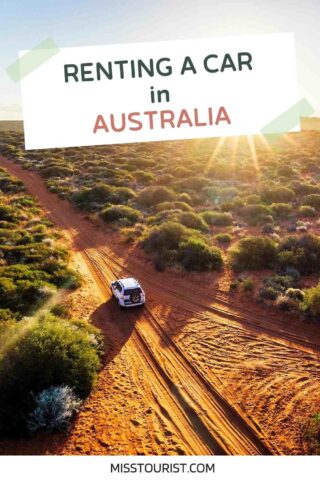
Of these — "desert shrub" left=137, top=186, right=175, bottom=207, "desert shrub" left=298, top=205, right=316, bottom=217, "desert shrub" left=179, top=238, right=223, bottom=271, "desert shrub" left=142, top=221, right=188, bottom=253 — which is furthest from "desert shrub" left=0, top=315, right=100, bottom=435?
"desert shrub" left=298, top=205, right=316, bottom=217

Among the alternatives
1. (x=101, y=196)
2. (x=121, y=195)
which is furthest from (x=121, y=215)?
(x=101, y=196)

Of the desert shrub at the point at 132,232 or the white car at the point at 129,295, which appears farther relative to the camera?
the desert shrub at the point at 132,232

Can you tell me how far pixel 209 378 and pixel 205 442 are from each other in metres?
2.70

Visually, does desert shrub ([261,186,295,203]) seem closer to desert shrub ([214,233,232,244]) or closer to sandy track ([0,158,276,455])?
desert shrub ([214,233,232,244])

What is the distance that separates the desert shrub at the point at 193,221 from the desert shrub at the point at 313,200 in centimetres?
1142

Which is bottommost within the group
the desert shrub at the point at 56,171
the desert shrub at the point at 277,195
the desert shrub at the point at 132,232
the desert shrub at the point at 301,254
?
the desert shrub at the point at 301,254

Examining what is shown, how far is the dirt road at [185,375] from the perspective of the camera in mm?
9609

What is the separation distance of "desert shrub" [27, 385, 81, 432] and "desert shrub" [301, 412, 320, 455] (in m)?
6.15

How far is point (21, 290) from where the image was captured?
55.8ft

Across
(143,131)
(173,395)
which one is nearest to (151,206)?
(143,131)

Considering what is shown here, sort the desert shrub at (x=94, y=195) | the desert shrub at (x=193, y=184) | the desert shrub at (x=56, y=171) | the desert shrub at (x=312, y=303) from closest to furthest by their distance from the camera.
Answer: the desert shrub at (x=312, y=303) < the desert shrub at (x=94, y=195) < the desert shrub at (x=193, y=184) < the desert shrub at (x=56, y=171)

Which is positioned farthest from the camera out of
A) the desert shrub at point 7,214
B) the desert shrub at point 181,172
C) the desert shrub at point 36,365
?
the desert shrub at point 181,172

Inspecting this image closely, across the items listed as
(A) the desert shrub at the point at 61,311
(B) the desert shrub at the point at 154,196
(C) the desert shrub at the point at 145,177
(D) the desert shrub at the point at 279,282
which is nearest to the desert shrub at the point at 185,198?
(B) the desert shrub at the point at 154,196

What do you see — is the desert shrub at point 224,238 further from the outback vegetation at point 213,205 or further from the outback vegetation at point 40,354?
the outback vegetation at point 40,354
